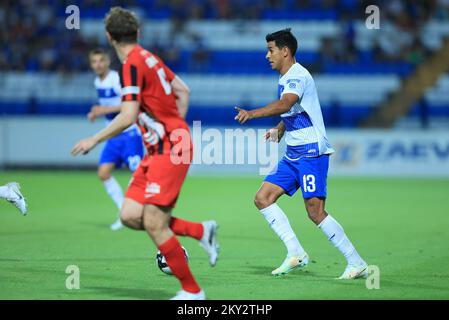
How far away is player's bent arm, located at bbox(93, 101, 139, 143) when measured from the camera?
6.64 meters

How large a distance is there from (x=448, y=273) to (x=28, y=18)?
2319 cm

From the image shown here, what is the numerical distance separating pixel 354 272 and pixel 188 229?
6.91 feet

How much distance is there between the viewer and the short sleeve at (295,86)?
27.2ft

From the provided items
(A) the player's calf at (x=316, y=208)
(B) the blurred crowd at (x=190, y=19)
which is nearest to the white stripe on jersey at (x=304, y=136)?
(A) the player's calf at (x=316, y=208)

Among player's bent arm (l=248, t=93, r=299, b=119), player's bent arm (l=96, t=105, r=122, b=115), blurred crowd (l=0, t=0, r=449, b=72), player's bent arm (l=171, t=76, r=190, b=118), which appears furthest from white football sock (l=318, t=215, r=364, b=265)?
blurred crowd (l=0, t=0, r=449, b=72)

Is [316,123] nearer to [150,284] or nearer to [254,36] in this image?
[150,284]

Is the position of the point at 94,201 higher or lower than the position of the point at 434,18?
lower

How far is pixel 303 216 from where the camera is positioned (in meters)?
14.4

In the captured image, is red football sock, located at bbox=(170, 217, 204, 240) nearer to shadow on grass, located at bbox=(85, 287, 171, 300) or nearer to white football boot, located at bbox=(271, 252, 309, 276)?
shadow on grass, located at bbox=(85, 287, 171, 300)

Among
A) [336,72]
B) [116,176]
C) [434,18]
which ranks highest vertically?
[434,18]

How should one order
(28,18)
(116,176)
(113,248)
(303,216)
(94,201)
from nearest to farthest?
1. (113,248)
2. (303,216)
3. (94,201)
4. (116,176)
5. (28,18)

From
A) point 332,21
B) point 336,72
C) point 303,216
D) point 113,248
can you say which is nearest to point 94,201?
point 303,216

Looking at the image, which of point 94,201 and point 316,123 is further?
point 94,201

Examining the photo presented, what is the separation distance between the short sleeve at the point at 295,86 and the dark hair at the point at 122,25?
6.44 feet
